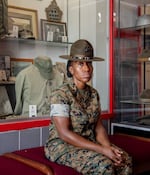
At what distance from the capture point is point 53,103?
6.39 ft

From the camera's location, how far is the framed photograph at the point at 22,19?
2980mm

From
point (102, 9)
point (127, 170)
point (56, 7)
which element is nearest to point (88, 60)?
point (127, 170)

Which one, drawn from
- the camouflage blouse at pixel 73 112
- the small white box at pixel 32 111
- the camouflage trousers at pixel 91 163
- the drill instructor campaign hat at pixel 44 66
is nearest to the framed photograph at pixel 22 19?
the drill instructor campaign hat at pixel 44 66

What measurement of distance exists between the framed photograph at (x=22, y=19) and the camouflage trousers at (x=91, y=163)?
1.55 meters

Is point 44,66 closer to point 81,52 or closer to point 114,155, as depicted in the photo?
point 81,52

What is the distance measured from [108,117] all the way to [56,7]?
1358 mm

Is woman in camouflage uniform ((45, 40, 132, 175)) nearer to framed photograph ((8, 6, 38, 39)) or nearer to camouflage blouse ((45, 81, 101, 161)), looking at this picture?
camouflage blouse ((45, 81, 101, 161))

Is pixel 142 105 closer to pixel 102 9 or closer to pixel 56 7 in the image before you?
pixel 102 9

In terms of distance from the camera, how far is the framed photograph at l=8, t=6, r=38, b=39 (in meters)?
2.98

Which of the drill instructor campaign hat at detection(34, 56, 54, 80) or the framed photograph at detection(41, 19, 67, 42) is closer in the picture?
the drill instructor campaign hat at detection(34, 56, 54, 80)

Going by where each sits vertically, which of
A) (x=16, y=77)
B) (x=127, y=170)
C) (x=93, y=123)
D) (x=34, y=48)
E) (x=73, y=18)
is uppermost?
(x=73, y=18)

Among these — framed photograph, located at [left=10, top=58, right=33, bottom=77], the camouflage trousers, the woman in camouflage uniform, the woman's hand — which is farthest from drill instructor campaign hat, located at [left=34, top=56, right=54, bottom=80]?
the woman's hand

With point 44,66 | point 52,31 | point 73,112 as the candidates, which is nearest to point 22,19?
point 52,31

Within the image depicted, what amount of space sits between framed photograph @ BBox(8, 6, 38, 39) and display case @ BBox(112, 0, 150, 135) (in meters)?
0.85
